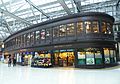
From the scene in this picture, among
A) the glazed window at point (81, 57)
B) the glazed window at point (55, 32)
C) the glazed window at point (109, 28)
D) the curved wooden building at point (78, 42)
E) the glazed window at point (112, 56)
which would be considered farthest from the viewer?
the glazed window at point (55, 32)

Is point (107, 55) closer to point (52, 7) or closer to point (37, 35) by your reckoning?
point (37, 35)

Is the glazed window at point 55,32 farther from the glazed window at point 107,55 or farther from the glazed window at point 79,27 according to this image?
the glazed window at point 107,55

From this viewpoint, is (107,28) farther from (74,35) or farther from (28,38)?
(28,38)

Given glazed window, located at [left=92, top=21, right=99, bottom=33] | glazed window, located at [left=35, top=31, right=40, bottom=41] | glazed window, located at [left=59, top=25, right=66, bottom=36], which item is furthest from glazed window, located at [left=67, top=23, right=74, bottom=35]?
glazed window, located at [left=35, top=31, right=40, bottom=41]

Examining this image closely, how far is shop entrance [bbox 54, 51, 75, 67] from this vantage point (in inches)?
877

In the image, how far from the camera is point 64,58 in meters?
23.0

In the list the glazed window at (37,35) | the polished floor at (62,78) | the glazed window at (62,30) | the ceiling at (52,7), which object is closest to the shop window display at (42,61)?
the glazed window at (37,35)

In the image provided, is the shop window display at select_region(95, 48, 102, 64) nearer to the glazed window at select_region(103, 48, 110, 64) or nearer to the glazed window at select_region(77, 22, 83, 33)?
the glazed window at select_region(103, 48, 110, 64)

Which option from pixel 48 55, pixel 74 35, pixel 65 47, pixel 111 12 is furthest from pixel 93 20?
pixel 111 12

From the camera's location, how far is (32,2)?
28.7 meters

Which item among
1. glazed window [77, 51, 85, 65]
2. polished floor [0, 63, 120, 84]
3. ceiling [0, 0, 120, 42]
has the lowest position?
polished floor [0, 63, 120, 84]

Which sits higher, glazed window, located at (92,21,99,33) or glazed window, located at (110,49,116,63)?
glazed window, located at (92,21,99,33)

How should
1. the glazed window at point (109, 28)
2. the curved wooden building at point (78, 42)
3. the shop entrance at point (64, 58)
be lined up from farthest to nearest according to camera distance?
the shop entrance at point (64, 58), the glazed window at point (109, 28), the curved wooden building at point (78, 42)

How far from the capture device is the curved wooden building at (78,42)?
782 inches
